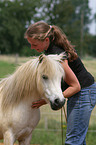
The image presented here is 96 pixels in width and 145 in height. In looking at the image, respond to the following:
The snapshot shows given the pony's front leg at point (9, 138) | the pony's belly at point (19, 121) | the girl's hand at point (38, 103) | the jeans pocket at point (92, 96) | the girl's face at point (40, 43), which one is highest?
the girl's face at point (40, 43)

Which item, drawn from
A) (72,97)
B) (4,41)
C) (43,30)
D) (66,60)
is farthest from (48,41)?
(4,41)

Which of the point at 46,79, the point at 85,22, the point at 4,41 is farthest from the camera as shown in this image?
the point at 85,22

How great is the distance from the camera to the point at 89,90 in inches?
85.7

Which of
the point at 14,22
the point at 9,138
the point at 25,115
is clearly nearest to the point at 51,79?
the point at 25,115

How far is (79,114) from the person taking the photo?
2145mm

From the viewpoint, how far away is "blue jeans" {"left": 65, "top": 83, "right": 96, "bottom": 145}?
84.4 inches

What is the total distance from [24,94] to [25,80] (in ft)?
0.60

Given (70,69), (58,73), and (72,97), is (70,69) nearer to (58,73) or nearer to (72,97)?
(58,73)

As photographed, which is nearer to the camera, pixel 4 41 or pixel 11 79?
pixel 11 79

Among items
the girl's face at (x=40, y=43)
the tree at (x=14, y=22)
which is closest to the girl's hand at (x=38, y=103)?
the girl's face at (x=40, y=43)

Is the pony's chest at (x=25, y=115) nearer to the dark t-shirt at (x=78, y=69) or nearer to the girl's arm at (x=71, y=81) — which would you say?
the girl's arm at (x=71, y=81)

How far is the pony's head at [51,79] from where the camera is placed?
1.89 metres

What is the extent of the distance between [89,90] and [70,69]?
0.34 m

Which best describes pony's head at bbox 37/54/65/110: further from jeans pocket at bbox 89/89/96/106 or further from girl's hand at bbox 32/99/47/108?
jeans pocket at bbox 89/89/96/106
